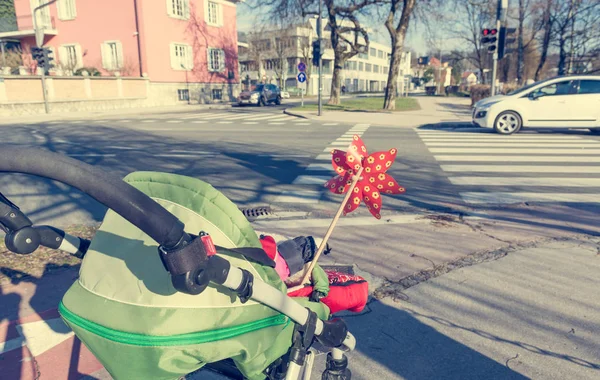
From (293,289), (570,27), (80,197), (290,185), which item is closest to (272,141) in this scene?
(290,185)

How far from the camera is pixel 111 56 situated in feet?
108

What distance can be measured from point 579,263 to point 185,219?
12.6 ft

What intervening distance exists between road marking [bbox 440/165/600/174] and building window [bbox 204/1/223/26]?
3236 cm

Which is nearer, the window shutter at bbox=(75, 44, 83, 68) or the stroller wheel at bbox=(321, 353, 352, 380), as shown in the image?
the stroller wheel at bbox=(321, 353, 352, 380)

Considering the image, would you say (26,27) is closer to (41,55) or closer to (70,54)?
(70,54)

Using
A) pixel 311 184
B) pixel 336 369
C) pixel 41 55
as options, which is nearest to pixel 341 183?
pixel 336 369

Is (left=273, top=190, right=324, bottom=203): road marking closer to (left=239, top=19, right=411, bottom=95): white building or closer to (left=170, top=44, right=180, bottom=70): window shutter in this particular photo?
(left=239, top=19, right=411, bottom=95): white building

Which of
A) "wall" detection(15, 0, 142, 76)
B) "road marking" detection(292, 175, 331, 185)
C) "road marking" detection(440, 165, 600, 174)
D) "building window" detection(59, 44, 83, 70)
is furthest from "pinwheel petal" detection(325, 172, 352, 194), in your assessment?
"building window" detection(59, 44, 83, 70)

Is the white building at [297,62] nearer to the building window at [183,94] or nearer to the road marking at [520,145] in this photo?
the building window at [183,94]

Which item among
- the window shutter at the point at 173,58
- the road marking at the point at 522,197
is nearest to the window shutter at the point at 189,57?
the window shutter at the point at 173,58

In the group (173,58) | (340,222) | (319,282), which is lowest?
(340,222)

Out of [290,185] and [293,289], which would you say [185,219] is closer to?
[293,289]

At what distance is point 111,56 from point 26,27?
384 inches

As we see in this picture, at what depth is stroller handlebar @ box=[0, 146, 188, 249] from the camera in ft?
3.18
